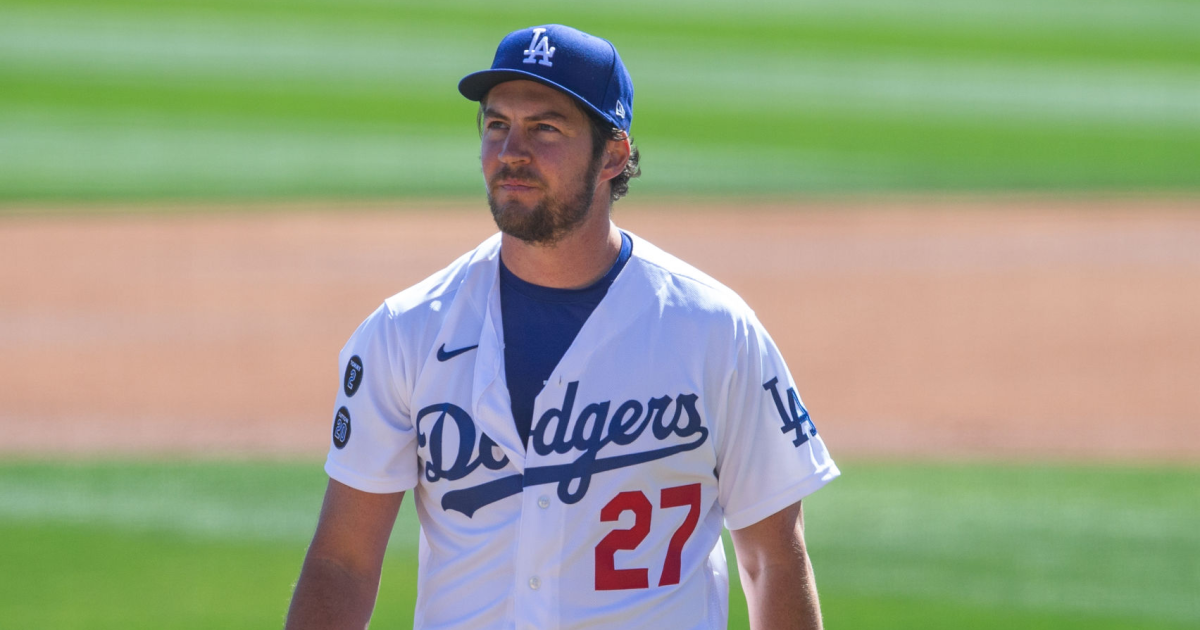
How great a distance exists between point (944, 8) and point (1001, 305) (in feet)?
46.2

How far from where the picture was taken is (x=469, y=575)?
267 centimetres

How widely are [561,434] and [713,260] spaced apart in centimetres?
933

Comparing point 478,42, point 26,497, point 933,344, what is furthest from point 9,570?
point 478,42

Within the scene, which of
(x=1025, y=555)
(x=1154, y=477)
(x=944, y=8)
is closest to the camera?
(x=1025, y=555)

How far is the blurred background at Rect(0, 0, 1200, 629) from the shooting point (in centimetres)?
629

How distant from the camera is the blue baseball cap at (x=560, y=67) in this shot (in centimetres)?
267

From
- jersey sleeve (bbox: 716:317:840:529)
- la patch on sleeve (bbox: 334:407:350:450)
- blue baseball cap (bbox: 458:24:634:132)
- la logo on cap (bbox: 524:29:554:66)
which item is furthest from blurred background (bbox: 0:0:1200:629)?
la logo on cap (bbox: 524:29:554:66)

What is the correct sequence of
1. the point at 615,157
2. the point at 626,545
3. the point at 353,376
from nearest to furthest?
the point at 626,545 → the point at 353,376 → the point at 615,157

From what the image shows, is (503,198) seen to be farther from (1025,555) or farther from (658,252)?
(1025,555)

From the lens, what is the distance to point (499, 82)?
272cm

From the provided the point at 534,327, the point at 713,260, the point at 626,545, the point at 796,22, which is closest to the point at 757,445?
the point at 626,545

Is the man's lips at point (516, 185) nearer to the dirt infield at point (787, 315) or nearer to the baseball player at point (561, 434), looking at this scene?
the baseball player at point (561, 434)

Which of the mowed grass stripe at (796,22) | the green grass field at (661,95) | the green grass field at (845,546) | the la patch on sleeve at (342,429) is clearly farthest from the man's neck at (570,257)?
the mowed grass stripe at (796,22)

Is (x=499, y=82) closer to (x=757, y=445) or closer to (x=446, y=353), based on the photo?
(x=446, y=353)
